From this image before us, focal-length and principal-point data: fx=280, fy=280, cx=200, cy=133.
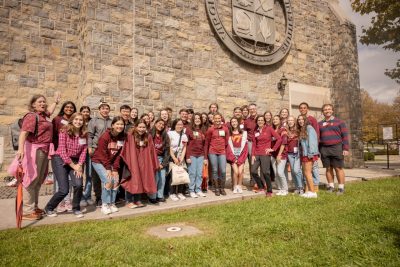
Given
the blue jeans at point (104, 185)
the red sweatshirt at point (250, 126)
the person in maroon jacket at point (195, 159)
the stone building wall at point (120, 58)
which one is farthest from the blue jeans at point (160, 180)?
the stone building wall at point (120, 58)

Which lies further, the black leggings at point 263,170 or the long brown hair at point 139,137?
the black leggings at point 263,170

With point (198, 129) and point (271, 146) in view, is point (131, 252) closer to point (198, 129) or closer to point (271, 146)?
point (198, 129)

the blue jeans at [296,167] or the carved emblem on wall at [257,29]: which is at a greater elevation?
the carved emblem on wall at [257,29]

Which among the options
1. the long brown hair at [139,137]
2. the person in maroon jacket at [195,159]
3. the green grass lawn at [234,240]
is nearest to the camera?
the green grass lawn at [234,240]

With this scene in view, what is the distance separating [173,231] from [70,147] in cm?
211

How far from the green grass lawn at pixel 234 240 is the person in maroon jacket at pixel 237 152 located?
59.8 inches

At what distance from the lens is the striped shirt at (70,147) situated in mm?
4301

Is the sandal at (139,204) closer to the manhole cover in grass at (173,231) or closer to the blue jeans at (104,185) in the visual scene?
the blue jeans at (104,185)

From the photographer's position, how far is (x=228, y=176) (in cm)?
A: 862

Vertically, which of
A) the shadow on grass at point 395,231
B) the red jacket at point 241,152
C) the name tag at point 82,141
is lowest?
the shadow on grass at point 395,231

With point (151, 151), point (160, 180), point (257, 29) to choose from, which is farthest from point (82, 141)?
point (257, 29)

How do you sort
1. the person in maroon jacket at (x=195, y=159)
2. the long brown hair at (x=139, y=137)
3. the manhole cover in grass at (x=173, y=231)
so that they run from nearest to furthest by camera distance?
the manhole cover in grass at (x=173, y=231)
the long brown hair at (x=139, y=137)
the person in maroon jacket at (x=195, y=159)

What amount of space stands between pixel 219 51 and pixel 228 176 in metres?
3.94

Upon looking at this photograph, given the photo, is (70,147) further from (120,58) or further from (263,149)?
(263,149)
